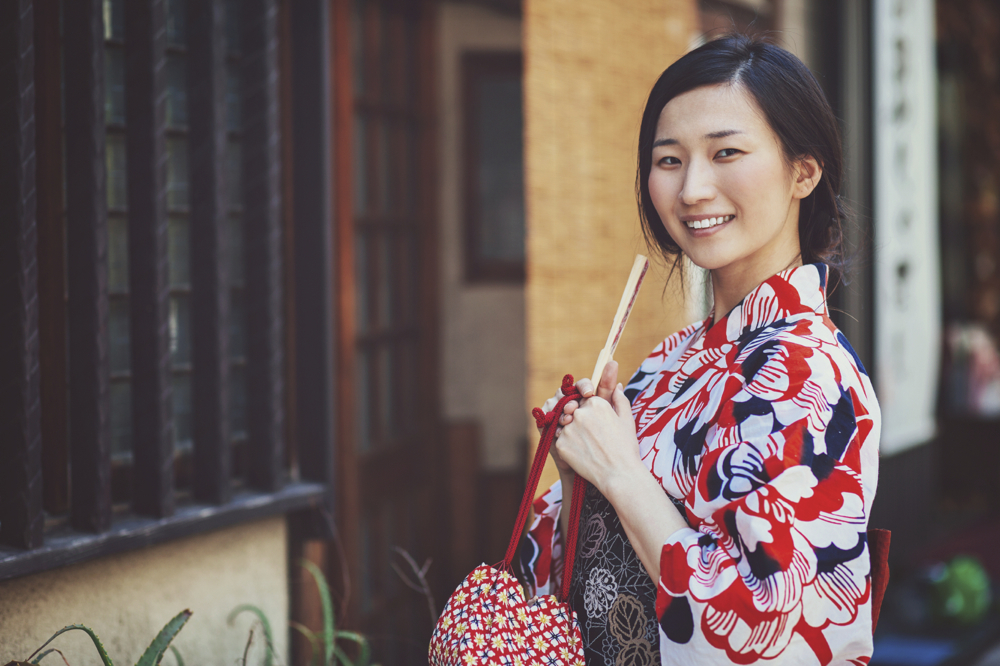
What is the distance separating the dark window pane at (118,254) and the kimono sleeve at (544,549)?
1520 mm

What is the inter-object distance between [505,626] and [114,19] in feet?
7.06

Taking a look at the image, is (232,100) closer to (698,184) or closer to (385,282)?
(385,282)

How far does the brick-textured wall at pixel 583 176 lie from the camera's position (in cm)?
323

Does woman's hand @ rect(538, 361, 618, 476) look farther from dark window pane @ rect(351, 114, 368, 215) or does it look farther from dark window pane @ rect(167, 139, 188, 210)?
dark window pane @ rect(351, 114, 368, 215)

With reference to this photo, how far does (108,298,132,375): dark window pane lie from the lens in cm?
270

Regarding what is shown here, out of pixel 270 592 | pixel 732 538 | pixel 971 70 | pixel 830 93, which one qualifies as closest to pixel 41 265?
pixel 270 592

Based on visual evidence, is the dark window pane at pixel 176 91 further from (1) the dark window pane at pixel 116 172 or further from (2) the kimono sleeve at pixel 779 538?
(2) the kimono sleeve at pixel 779 538

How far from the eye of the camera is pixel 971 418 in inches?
275

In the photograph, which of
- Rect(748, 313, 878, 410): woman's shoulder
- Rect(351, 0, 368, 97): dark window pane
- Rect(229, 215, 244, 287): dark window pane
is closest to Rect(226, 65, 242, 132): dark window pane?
Rect(229, 215, 244, 287): dark window pane

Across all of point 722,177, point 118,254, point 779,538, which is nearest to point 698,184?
point 722,177

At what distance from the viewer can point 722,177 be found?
153cm

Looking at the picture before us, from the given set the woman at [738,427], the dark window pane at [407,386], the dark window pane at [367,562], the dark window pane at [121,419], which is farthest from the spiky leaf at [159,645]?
the dark window pane at [407,386]

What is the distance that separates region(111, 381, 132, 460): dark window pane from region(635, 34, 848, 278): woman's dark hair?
1799 millimetres

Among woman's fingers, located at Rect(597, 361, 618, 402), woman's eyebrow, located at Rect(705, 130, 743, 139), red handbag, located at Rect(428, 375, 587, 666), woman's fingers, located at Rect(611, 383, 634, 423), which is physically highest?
woman's eyebrow, located at Rect(705, 130, 743, 139)
